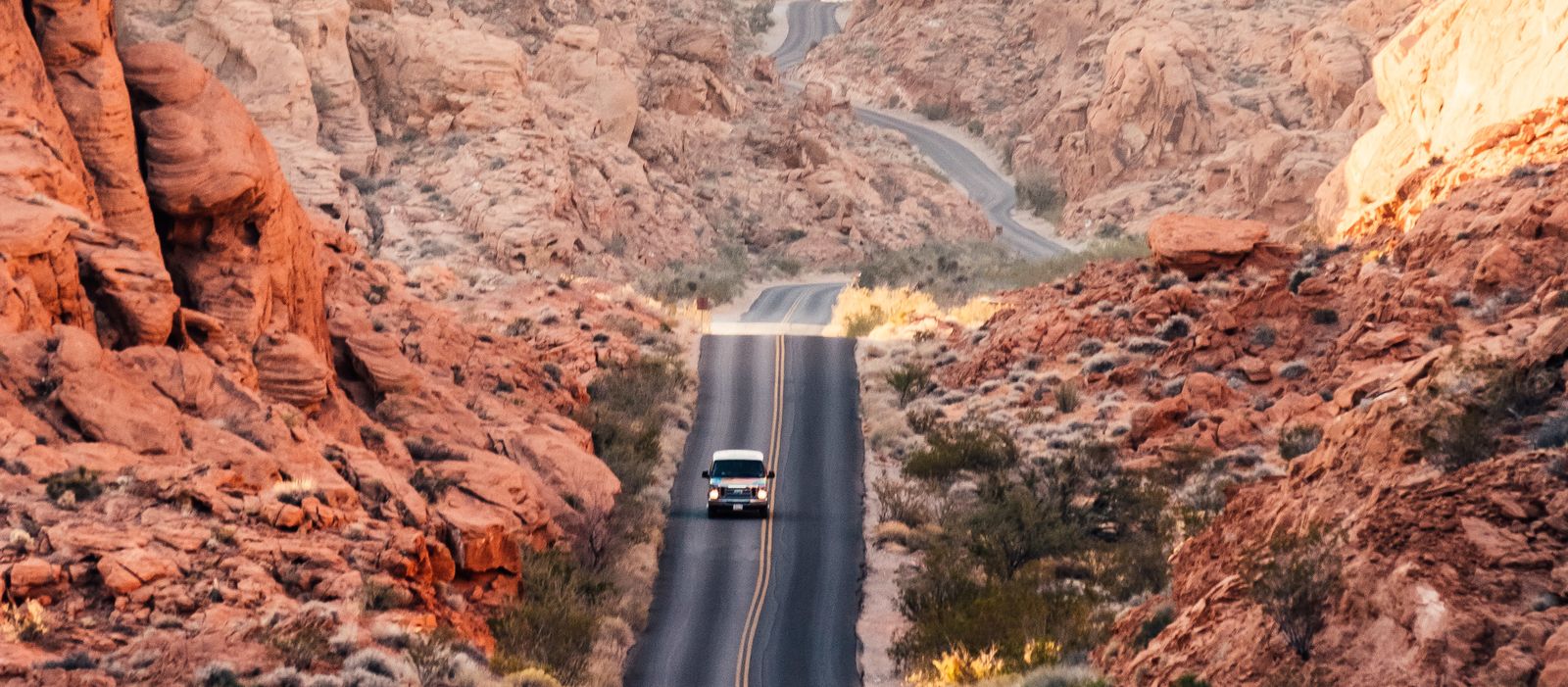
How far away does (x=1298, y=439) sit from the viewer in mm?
34438

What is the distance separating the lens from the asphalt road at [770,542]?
29.2m

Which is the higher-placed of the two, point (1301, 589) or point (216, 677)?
point (1301, 589)

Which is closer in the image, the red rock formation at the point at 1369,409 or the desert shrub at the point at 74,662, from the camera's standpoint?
the red rock formation at the point at 1369,409

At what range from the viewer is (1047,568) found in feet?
105

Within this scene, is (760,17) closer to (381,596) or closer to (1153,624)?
(381,596)

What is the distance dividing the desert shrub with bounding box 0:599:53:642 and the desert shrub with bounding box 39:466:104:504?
243cm

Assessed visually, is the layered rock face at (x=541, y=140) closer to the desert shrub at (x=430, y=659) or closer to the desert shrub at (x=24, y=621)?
the desert shrub at (x=430, y=659)

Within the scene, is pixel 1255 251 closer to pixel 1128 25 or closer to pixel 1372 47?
pixel 1372 47

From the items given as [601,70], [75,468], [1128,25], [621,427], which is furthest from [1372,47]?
[75,468]

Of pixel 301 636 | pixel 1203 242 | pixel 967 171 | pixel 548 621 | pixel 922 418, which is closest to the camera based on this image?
pixel 301 636

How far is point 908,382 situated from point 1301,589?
28.6 m

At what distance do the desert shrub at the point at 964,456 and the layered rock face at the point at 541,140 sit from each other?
1839cm

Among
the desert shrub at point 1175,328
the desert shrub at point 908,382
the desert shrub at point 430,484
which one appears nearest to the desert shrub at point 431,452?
the desert shrub at point 430,484

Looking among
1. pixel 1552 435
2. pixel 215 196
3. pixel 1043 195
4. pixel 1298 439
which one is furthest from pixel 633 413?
pixel 1043 195
